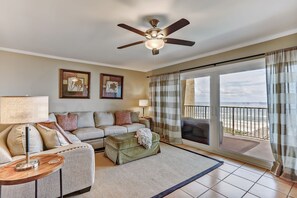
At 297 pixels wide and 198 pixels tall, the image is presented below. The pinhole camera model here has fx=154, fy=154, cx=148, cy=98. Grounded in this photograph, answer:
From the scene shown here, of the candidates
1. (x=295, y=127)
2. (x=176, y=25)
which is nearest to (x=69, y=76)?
(x=176, y=25)

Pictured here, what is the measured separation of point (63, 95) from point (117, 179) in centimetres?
281

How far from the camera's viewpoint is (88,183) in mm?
2055

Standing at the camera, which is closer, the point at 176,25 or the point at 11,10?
the point at 176,25

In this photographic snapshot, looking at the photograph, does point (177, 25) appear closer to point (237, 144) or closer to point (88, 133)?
point (88, 133)

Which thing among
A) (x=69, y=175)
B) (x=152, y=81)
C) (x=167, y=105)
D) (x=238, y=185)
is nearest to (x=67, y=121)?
(x=69, y=175)

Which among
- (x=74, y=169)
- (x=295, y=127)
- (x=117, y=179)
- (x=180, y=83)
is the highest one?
(x=180, y=83)

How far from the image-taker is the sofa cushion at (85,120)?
3.98m

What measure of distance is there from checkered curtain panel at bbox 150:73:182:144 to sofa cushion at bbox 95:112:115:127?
4.66ft

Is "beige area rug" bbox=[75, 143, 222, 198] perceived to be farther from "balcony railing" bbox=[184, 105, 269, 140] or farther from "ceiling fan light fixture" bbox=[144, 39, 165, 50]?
"ceiling fan light fixture" bbox=[144, 39, 165, 50]

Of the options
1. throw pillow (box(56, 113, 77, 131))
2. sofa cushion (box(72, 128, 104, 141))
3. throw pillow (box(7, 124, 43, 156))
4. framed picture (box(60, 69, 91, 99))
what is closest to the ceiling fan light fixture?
throw pillow (box(7, 124, 43, 156))

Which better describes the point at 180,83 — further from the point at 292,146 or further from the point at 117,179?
the point at 117,179

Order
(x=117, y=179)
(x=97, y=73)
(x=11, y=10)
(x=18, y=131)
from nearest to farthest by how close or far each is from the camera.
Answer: (x=18, y=131) < (x=11, y=10) < (x=117, y=179) < (x=97, y=73)

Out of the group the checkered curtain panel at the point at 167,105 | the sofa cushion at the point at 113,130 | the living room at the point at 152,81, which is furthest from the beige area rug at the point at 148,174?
the checkered curtain panel at the point at 167,105

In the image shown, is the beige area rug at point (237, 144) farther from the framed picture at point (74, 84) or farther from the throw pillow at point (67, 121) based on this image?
the framed picture at point (74, 84)
